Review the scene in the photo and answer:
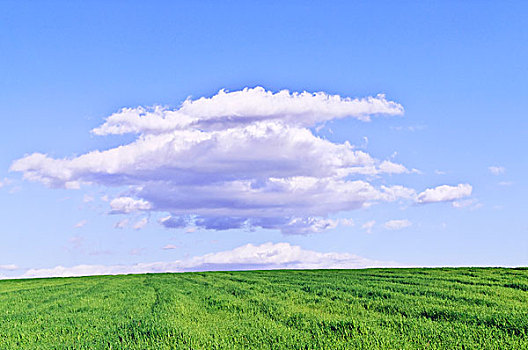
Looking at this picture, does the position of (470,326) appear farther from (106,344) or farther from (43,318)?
(43,318)

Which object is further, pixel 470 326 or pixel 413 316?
pixel 413 316

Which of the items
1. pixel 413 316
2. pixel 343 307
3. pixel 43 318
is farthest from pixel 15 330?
pixel 413 316

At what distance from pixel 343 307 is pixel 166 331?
5.59 m

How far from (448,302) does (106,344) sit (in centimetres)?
938

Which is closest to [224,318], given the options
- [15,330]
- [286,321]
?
[286,321]

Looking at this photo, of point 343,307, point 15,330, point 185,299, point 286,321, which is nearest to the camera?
point 286,321

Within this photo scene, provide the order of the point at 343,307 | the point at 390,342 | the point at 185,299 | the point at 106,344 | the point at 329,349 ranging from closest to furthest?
the point at 329,349
the point at 390,342
the point at 106,344
the point at 343,307
the point at 185,299

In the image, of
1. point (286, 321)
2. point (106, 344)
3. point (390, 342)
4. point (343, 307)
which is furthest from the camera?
point (343, 307)

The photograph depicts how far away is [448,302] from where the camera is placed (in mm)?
14594

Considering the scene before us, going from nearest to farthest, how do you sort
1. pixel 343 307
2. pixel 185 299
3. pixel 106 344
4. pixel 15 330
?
1. pixel 106 344
2. pixel 15 330
3. pixel 343 307
4. pixel 185 299

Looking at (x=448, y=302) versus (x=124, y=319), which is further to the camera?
(x=448, y=302)

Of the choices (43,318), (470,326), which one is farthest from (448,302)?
(43,318)

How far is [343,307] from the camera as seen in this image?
13961 millimetres

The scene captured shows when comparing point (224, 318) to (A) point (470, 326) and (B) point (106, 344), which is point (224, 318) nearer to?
(B) point (106, 344)
